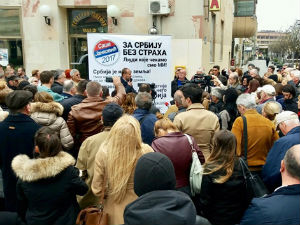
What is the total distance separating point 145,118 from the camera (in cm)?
373

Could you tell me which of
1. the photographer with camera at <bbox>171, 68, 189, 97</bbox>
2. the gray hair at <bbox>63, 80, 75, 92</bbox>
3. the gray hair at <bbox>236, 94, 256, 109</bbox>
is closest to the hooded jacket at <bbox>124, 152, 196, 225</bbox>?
the gray hair at <bbox>236, 94, 256, 109</bbox>

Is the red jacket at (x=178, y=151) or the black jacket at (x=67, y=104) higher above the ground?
the black jacket at (x=67, y=104)

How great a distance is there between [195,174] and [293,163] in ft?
3.67

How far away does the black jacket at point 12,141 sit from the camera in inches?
118

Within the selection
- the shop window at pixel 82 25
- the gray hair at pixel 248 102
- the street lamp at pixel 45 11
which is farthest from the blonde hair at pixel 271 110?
the street lamp at pixel 45 11

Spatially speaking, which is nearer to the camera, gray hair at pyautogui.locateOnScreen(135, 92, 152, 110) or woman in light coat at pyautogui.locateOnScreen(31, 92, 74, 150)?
woman in light coat at pyautogui.locateOnScreen(31, 92, 74, 150)

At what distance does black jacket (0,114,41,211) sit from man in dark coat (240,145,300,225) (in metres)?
2.29

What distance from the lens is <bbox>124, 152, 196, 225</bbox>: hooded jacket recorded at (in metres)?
1.51

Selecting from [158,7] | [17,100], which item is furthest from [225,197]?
[158,7]

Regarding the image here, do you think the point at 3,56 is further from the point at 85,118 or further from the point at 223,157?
the point at 223,157

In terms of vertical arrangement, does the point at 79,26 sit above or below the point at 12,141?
above

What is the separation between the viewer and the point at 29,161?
2436 millimetres

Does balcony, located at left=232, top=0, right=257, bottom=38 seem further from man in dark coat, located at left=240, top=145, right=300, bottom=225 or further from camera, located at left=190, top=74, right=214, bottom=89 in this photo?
man in dark coat, located at left=240, top=145, right=300, bottom=225

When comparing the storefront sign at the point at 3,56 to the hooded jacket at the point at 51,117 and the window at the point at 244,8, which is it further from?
the window at the point at 244,8
